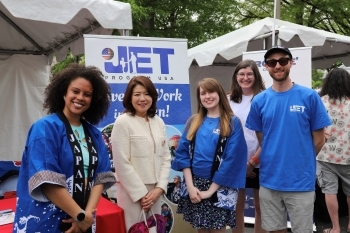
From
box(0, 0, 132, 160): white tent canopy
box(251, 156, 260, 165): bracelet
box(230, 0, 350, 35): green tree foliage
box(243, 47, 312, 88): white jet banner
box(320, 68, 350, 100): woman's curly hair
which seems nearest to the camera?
box(251, 156, 260, 165): bracelet

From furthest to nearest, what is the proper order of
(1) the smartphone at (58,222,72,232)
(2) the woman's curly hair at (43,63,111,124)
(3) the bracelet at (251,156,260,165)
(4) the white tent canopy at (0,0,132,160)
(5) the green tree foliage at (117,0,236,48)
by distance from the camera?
(5) the green tree foliage at (117,0,236,48) < (4) the white tent canopy at (0,0,132,160) < (3) the bracelet at (251,156,260,165) < (2) the woman's curly hair at (43,63,111,124) < (1) the smartphone at (58,222,72,232)

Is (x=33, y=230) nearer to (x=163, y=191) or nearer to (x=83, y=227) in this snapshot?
(x=83, y=227)

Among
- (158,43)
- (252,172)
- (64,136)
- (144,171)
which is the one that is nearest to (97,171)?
(64,136)

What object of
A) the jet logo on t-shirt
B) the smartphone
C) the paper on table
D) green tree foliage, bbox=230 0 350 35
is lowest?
the paper on table

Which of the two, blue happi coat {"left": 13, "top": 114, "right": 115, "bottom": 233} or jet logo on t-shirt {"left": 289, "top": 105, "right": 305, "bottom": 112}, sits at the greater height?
jet logo on t-shirt {"left": 289, "top": 105, "right": 305, "bottom": 112}

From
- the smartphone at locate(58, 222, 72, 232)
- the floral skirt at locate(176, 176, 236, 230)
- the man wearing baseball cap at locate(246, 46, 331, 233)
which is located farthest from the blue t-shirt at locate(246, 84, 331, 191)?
the smartphone at locate(58, 222, 72, 232)

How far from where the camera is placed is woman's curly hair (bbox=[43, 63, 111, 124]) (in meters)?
2.02

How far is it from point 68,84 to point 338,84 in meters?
2.96

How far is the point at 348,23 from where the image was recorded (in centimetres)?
1248

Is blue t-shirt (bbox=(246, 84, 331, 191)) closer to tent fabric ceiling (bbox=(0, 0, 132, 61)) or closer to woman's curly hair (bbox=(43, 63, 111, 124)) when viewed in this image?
woman's curly hair (bbox=(43, 63, 111, 124))

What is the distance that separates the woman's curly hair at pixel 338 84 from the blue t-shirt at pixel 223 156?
1.62 metres

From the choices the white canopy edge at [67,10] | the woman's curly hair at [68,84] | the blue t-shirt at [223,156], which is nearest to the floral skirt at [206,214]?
the blue t-shirt at [223,156]

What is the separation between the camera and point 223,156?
2.71 m

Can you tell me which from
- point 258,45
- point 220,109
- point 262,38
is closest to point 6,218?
point 220,109
